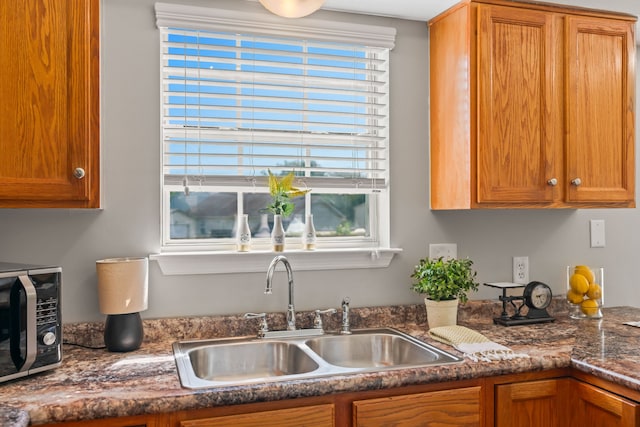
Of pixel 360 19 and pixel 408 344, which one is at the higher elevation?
pixel 360 19

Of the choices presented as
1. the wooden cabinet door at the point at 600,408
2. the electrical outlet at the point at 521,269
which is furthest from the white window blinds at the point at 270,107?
the wooden cabinet door at the point at 600,408

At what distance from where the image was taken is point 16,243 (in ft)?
6.24

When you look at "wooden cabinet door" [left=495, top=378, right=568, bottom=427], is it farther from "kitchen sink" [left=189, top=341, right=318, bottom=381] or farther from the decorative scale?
"kitchen sink" [left=189, top=341, right=318, bottom=381]

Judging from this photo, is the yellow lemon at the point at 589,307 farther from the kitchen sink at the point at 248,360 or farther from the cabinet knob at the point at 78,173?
the cabinet knob at the point at 78,173

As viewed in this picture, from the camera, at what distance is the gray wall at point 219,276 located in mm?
1964

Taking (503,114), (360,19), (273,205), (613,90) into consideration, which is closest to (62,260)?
(273,205)

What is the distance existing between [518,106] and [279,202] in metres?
Answer: 1.04

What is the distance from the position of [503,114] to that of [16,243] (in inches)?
74.7

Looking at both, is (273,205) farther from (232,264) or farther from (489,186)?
(489,186)

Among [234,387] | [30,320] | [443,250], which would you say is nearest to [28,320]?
[30,320]

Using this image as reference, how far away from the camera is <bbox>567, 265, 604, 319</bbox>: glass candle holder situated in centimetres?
241

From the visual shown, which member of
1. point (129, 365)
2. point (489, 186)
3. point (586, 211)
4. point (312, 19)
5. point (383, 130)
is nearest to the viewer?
point (129, 365)

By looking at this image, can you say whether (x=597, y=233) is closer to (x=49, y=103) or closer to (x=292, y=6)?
(x=292, y=6)

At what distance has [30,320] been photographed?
1.49 meters
